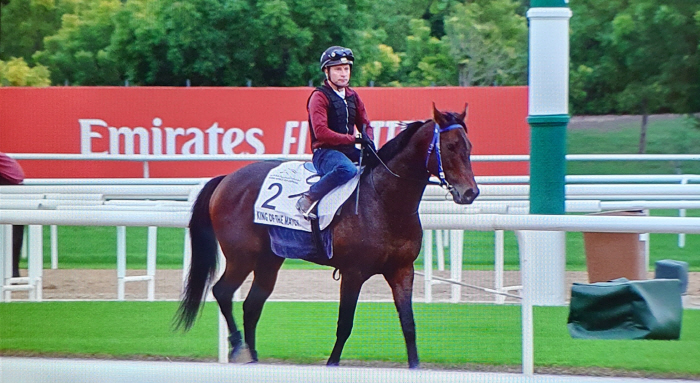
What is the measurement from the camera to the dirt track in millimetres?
6848

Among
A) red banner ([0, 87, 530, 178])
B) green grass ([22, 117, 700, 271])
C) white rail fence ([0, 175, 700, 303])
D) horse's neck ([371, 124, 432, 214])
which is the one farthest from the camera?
red banner ([0, 87, 530, 178])

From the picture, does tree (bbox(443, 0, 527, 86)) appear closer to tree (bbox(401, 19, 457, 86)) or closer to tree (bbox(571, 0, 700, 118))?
tree (bbox(401, 19, 457, 86))

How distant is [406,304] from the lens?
183 inches

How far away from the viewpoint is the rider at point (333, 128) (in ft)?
Answer: 15.5

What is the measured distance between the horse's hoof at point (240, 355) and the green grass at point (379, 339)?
17 cm

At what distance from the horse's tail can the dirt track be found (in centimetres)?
178

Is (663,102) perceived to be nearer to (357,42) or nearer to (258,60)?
(357,42)

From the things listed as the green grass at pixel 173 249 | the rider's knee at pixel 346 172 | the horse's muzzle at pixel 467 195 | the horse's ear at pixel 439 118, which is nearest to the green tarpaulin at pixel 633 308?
the horse's muzzle at pixel 467 195

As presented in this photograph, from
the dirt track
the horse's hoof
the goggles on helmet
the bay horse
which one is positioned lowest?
the horse's hoof

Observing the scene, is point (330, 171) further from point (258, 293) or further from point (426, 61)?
point (426, 61)

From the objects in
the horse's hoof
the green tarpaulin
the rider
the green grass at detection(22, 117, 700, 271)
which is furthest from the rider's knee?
the green grass at detection(22, 117, 700, 271)

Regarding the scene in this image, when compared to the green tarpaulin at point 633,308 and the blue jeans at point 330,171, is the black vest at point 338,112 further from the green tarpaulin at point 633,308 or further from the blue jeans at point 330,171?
the green tarpaulin at point 633,308

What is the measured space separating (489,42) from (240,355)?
54.6ft

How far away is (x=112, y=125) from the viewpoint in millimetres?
14422
